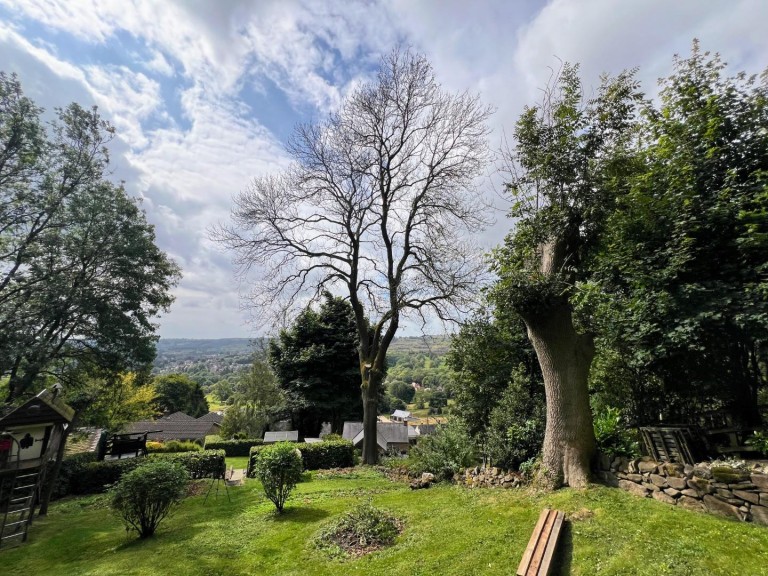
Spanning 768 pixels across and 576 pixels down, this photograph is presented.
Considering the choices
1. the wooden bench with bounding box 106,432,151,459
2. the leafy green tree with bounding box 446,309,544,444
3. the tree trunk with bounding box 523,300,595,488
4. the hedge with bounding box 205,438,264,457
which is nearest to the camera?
the tree trunk with bounding box 523,300,595,488

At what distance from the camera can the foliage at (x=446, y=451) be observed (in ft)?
32.8

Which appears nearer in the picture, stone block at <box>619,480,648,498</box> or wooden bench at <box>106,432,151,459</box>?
stone block at <box>619,480,648,498</box>

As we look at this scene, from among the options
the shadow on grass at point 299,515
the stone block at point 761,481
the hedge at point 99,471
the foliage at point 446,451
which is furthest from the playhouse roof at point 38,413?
the stone block at point 761,481

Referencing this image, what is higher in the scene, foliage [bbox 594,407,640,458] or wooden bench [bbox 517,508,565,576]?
foliage [bbox 594,407,640,458]

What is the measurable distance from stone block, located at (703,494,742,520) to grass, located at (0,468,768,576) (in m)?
0.25

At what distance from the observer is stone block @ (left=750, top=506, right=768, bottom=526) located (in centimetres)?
488

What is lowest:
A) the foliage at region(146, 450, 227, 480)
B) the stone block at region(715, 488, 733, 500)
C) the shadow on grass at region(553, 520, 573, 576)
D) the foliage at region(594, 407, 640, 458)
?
the foliage at region(146, 450, 227, 480)

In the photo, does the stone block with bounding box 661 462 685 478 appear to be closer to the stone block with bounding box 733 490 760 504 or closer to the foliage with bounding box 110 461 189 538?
the stone block with bounding box 733 490 760 504

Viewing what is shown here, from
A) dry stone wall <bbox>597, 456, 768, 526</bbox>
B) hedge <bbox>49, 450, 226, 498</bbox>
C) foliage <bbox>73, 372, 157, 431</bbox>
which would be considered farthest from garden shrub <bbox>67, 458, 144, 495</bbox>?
dry stone wall <bbox>597, 456, 768, 526</bbox>

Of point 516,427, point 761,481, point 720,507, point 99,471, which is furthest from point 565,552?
point 99,471

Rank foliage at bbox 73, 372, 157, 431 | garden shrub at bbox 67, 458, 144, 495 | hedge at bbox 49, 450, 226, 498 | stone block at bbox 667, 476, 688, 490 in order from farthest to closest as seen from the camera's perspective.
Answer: foliage at bbox 73, 372, 157, 431 < garden shrub at bbox 67, 458, 144, 495 < hedge at bbox 49, 450, 226, 498 < stone block at bbox 667, 476, 688, 490

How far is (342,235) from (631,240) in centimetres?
1137

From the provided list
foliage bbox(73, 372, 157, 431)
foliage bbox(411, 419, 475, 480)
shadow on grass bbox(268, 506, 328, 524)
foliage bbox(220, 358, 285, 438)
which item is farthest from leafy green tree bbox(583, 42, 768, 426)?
foliage bbox(220, 358, 285, 438)

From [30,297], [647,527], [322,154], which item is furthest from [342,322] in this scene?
[647,527]
